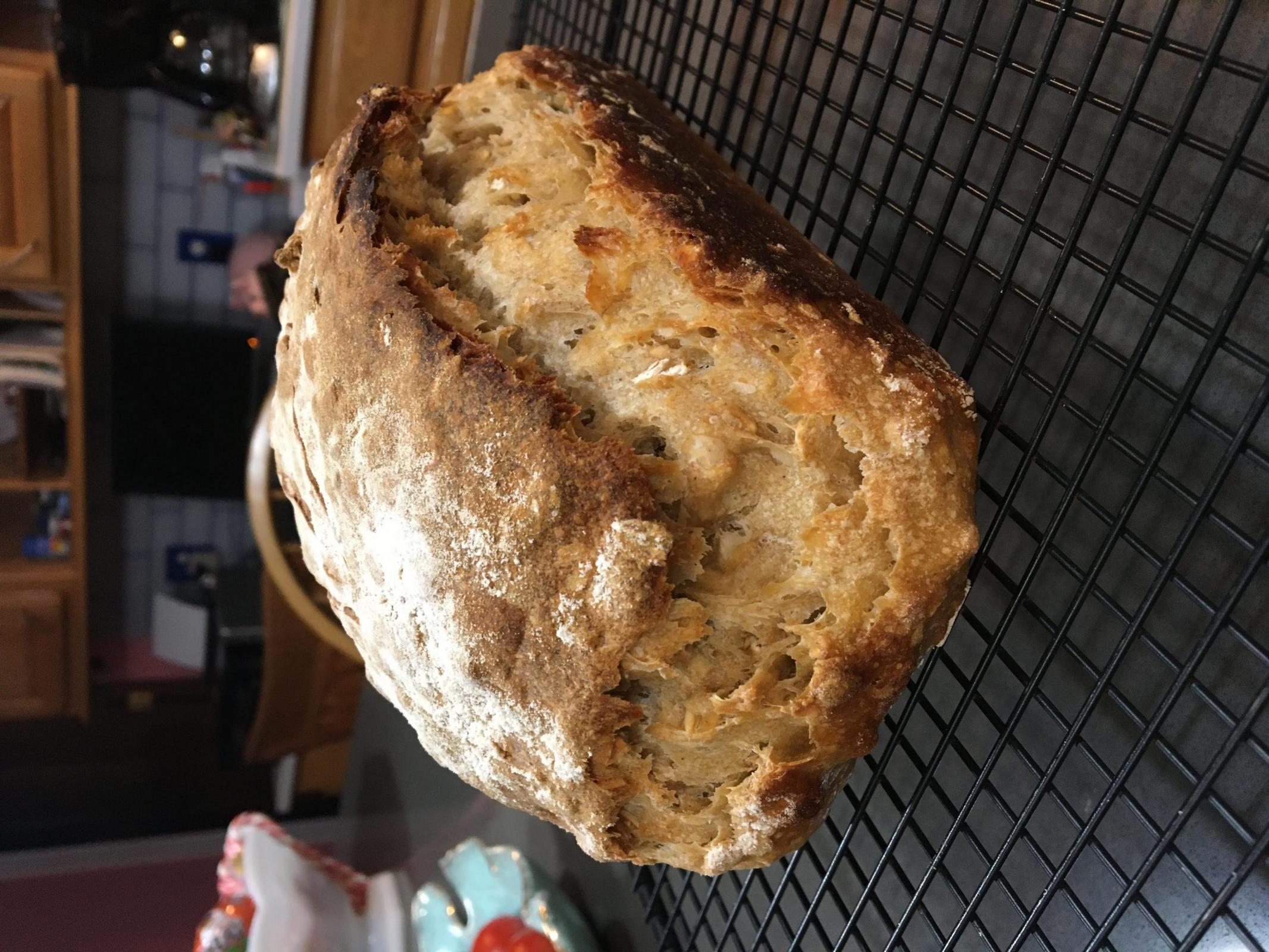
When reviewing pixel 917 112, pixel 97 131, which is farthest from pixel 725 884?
pixel 97 131

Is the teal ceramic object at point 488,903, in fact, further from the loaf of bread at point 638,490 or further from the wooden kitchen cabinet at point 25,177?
the wooden kitchen cabinet at point 25,177

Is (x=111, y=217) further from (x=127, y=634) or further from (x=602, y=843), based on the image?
(x=602, y=843)

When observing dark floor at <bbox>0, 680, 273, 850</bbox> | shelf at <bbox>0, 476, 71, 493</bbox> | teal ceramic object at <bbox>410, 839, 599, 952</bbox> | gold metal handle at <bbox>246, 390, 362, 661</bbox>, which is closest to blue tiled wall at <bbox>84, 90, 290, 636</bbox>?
shelf at <bbox>0, 476, 71, 493</bbox>

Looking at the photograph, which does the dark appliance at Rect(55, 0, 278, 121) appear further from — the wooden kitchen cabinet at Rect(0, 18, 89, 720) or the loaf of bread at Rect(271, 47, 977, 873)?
the loaf of bread at Rect(271, 47, 977, 873)

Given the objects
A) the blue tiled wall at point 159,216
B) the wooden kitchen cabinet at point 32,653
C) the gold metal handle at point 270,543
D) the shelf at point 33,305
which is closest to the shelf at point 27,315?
the shelf at point 33,305

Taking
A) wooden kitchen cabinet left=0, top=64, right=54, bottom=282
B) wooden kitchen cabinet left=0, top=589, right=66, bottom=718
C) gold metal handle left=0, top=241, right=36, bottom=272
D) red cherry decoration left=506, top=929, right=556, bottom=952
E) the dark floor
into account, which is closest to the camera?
red cherry decoration left=506, top=929, right=556, bottom=952
